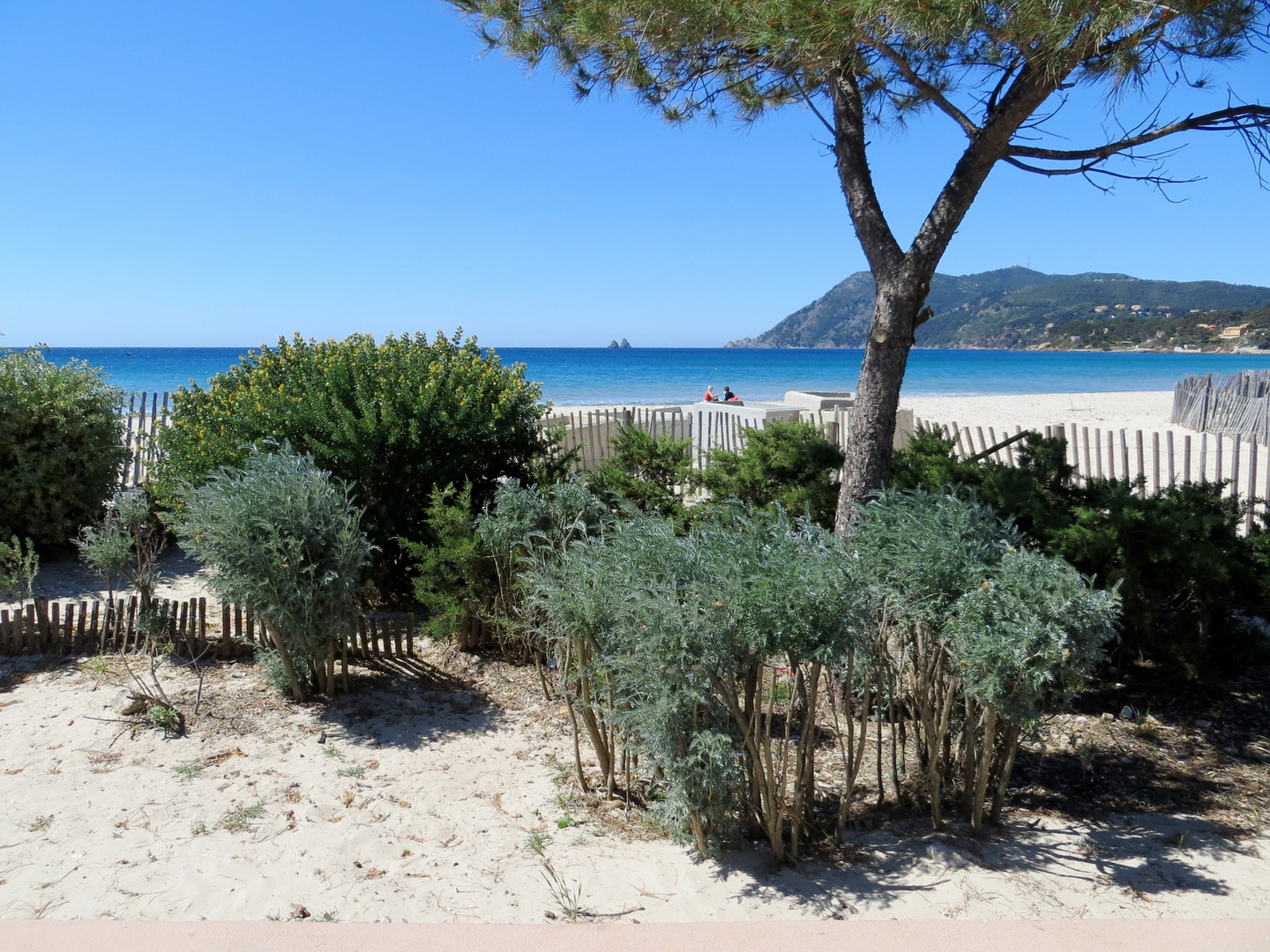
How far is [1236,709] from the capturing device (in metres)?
5.01

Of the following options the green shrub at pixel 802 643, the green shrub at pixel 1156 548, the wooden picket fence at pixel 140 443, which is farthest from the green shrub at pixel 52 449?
the green shrub at pixel 1156 548

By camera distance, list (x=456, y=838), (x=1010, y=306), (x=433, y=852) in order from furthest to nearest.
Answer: (x=1010, y=306) < (x=456, y=838) < (x=433, y=852)

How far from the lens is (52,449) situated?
8.45m

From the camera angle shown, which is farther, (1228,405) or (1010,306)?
(1010,306)

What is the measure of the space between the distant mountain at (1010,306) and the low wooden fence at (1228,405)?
80868mm

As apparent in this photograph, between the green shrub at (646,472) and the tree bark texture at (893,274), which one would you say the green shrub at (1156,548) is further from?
the green shrub at (646,472)

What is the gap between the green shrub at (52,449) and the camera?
27.0 feet

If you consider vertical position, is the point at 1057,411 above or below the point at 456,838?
above

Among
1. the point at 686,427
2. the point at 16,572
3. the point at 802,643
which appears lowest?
the point at 16,572

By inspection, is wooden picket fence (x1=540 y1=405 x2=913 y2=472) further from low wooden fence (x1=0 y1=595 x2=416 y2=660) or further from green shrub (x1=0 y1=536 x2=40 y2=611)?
green shrub (x1=0 y1=536 x2=40 y2=611)

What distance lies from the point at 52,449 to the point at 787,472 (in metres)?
7.37

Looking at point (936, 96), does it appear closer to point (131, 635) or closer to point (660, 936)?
point (660, 936)

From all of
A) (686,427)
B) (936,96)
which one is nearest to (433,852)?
(936,96)

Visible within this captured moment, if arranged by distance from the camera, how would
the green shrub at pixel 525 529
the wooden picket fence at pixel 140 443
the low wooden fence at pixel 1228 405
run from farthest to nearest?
the low wooden fence at pixel 1228 405, the wooden picket fence at pixel 140 443, the green shrub at pixel 525 529
